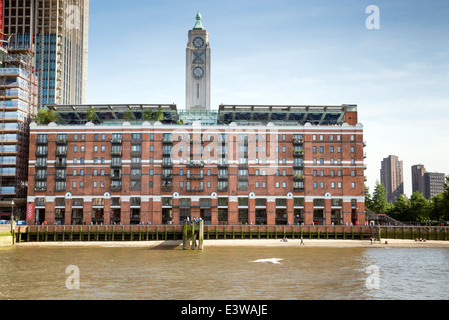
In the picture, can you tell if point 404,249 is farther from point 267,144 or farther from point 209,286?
point 209,286

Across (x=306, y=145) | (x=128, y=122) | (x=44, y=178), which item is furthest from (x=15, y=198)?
(x=306, y=145)

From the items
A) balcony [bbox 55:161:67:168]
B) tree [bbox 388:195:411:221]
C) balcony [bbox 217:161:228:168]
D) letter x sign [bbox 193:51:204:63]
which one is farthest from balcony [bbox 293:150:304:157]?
letter x sign [bbox 193:51:204:63]

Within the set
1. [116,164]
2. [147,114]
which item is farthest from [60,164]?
[147,114]

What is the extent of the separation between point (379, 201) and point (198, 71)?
8308 centimetres

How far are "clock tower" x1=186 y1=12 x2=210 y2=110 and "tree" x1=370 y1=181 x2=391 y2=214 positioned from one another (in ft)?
226

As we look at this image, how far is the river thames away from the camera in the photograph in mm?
38562

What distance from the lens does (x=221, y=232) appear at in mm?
93688

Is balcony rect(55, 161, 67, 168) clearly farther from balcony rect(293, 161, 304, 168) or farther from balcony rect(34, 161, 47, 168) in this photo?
balcony rect(293, 161, 304, 168)

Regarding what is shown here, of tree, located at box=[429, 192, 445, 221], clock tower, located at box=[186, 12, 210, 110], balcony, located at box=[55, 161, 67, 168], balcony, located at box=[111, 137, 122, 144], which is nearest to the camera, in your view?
balcony, located at box=[55, 161, 67, 168]

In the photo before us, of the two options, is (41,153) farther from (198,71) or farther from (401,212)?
(401,212)

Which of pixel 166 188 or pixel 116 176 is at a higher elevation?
pixel 116 176

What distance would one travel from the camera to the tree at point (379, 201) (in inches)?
5325

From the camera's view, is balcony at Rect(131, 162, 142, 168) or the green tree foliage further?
the green tree foliage
